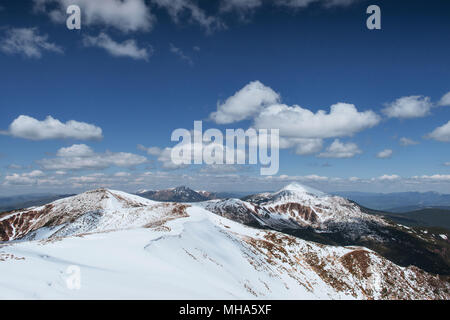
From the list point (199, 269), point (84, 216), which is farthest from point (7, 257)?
point (84, 216)

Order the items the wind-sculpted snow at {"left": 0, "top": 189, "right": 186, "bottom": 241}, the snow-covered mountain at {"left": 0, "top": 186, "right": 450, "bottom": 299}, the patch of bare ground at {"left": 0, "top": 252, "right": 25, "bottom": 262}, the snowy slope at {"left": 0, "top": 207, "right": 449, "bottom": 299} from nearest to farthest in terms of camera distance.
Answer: the snowy slope at {"left": 0, "top": 207, "right": 449, "bottom": 299}
the snow-covered mountain at {"left": 0, "top": 186, "right": 450, "bottom": 299}
the patch of bare ground at {"left": 0, "top": 252, "right": 25, "bottom": 262}
the wind-sculpted snow at {"left": 0, "top": 189, "right": 186, "bottom": 241}

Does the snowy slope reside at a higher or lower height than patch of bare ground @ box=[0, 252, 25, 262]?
lower

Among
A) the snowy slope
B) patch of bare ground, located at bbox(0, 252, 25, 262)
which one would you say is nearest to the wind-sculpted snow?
the snowy slope

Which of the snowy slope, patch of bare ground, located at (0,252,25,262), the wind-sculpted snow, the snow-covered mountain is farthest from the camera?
the wind-sculpted snow

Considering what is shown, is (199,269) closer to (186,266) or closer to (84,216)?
(186,266)

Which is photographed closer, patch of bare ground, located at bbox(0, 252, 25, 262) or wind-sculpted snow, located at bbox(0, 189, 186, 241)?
patch of bare ground, located at bbox(0, 252, 25, 262)

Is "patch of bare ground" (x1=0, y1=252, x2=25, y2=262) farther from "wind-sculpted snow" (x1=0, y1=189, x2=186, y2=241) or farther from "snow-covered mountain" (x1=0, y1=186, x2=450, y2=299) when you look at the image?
"wind-sculpted snow" (x1=0, y1=189, x2=186, y2=241)

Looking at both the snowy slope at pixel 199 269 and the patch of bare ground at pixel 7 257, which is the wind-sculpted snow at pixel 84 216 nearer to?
the snowy slope at pixel 199 269
